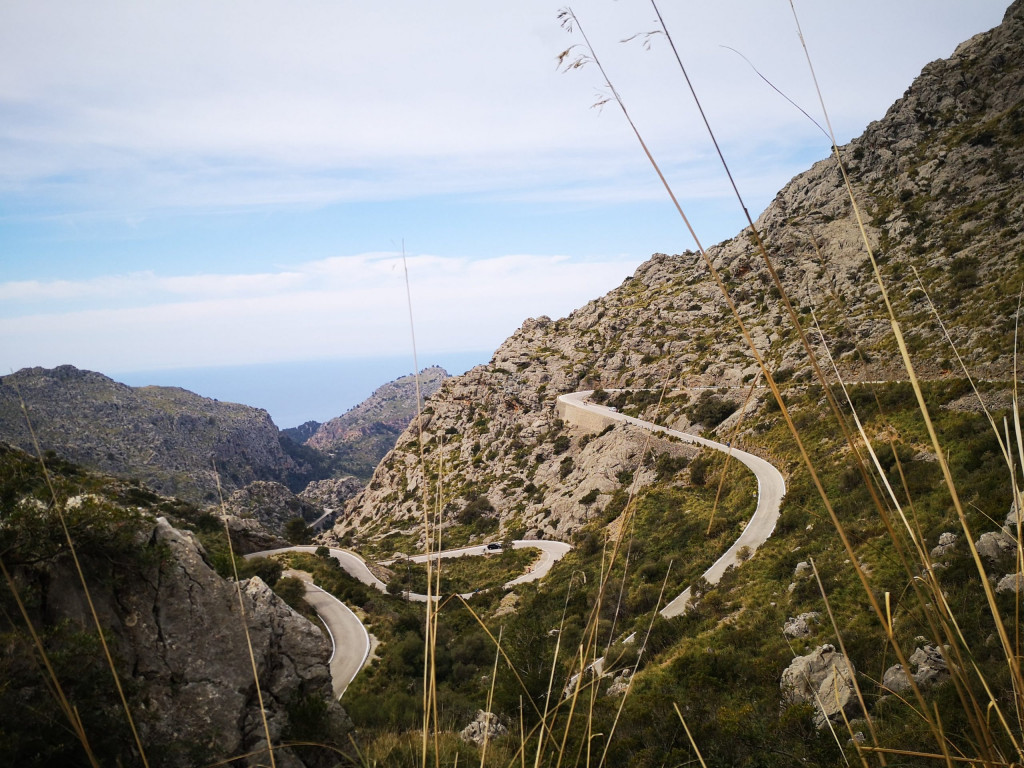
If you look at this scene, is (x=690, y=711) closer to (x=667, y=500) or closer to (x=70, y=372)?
(x=667, y=500)

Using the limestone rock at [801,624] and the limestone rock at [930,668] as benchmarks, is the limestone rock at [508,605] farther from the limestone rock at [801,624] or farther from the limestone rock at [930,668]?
the limestone rock at [930,668]

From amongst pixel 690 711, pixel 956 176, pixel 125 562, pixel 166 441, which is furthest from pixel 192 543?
pixel 166 441

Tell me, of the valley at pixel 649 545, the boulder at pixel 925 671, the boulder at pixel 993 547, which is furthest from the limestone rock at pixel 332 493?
the boulder at pixel 925 671

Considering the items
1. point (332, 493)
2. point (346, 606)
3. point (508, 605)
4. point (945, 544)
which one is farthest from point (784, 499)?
point (332, 493)

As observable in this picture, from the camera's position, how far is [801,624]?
611 inches

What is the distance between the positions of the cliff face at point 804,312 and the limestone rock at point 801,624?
11589mm

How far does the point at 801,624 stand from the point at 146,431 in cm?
11096

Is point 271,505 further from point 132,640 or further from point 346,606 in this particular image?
point 132,640

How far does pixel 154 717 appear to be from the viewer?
328 inches

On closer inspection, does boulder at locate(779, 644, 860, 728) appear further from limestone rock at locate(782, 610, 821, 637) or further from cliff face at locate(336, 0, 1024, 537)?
cliff face at locate(336, 0, 1024, 537)

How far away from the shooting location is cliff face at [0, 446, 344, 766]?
714 centimetres

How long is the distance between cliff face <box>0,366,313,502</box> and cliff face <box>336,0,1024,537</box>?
32.3 meters

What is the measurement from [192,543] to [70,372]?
129842 mm

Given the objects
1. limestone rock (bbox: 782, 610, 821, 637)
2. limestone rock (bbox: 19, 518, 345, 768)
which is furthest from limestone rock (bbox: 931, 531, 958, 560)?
limestone rock (bbox: 19, 518, 345, 768)
